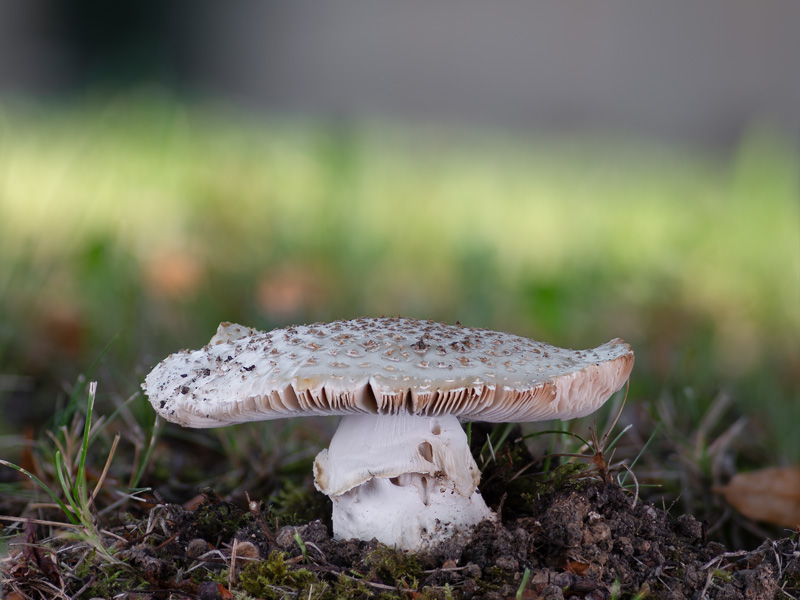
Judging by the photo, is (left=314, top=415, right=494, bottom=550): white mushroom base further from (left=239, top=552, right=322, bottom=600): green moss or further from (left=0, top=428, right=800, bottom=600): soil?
(left=239, top=552, right=322, bottom=600): green moss

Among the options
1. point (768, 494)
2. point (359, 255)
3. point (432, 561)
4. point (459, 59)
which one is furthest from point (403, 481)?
point (459, 59)

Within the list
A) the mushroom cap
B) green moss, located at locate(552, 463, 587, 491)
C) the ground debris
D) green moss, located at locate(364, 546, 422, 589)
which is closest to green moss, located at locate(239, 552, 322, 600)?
the ground debris

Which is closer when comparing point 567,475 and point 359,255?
point 567,475

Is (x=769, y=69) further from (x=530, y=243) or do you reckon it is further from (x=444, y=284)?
(x=444, y=284)

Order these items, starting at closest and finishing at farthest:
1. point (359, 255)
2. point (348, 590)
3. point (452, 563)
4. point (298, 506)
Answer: point (348, 590) < point (452, 563) < point (298, 506) < point (359, 255)

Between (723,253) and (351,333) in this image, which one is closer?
(351,333)

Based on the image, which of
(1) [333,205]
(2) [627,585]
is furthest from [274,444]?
(1) [333,205]

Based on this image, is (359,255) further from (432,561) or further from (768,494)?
(432,561)

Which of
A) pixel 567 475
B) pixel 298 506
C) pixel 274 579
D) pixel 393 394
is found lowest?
pixel 298 506

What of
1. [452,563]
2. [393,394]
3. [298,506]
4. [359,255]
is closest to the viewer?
[393,394]
